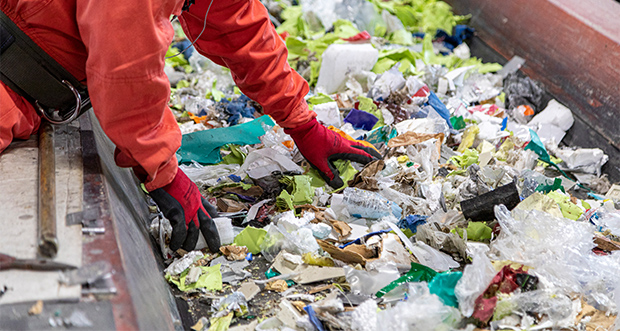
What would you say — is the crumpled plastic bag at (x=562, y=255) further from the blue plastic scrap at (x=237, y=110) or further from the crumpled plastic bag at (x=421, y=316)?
the blue plastic scrap at (x=237, y=110)

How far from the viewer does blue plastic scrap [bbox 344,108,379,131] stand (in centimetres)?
260

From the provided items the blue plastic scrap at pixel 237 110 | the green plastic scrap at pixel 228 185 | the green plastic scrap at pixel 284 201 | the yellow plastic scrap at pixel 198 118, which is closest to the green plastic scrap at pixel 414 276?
the green plastic scrap at pixel 284 201

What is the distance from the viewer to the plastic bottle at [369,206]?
1896 mm

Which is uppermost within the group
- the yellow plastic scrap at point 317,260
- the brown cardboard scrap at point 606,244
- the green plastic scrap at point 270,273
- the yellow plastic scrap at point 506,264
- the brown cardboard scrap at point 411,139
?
the brown cardboard scrap at point 606,244

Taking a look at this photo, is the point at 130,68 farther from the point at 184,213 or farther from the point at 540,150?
the point at 540,150

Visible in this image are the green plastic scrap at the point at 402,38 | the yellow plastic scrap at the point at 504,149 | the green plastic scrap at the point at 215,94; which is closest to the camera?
the yellow plastic scrap at the point at 504,149

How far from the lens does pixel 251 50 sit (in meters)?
1.88

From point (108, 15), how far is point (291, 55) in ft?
7.47

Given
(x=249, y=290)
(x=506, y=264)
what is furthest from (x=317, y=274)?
(x=506, y=264)

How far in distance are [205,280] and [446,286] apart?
2.41 feet

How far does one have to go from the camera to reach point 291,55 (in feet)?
11.2

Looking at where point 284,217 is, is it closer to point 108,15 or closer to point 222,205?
point 222,205

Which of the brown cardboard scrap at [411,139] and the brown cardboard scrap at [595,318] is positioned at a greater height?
the brown cardboard scrap at [595,318]

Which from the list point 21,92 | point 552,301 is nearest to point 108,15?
point 21,92
